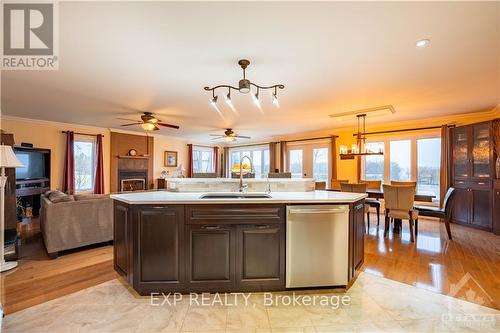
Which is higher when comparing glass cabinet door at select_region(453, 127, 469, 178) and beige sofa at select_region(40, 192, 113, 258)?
glass cabinet door at select_region(453, 127, 469, 178)

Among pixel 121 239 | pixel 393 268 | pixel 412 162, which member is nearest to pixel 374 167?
pixel 412 162

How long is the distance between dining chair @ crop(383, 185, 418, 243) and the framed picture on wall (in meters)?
6.95

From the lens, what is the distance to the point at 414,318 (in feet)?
6.42

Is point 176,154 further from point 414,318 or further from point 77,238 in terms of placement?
point 414,318

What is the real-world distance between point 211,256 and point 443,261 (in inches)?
119

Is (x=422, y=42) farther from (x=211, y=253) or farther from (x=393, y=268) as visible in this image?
(x=211, y=253)

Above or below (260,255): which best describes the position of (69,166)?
above

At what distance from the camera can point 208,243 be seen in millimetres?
2271

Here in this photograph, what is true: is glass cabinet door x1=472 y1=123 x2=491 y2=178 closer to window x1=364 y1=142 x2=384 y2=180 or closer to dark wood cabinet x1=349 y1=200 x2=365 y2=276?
window x1=364 y1=142 x2=384 y2=180

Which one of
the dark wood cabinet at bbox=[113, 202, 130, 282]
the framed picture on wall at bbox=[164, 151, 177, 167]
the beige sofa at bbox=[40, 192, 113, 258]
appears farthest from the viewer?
the framed picture on wall at bbox=[164, 151, 177, 167]

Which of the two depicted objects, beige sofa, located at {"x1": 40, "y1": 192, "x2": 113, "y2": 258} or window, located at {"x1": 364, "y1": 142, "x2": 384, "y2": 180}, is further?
window, located at {"x1": 364, "y1": 142, "x2": 384, "y2": 180}

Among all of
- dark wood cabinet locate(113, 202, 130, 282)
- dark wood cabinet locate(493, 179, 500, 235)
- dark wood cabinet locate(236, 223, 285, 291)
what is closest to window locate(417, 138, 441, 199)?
dark wood cabinet locate(493, 179, 500, 235)

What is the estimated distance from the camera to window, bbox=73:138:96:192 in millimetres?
6504

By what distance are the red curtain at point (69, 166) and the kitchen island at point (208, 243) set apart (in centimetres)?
510
